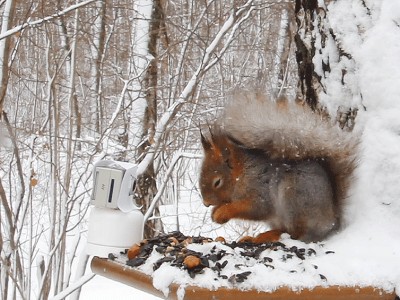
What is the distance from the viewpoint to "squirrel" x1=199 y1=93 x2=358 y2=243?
117cm

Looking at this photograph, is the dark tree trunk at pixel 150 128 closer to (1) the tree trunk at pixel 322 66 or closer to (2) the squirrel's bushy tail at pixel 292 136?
(1) the tree trunk at pixel 322 66

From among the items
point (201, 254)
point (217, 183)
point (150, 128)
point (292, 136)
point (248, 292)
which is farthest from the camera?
point (150, 128)

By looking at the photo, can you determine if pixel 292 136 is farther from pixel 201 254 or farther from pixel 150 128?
pixel 150 128

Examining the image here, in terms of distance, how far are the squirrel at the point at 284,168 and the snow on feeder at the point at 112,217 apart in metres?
0.18

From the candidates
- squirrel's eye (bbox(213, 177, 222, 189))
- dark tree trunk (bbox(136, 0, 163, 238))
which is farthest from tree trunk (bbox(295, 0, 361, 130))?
dark tree trunk (bbox(136, 0, 163, 238))

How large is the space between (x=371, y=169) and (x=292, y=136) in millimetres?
187

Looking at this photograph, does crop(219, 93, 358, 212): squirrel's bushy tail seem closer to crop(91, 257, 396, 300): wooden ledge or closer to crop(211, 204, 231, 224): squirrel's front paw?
crop(211, 204, 231, 224): squirrel's front paw

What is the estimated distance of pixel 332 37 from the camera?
136 centimetres

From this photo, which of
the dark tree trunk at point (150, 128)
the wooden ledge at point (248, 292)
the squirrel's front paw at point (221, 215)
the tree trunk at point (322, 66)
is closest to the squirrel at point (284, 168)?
the squirrel's front paw at point (221, 215)

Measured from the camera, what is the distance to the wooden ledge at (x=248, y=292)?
894mm

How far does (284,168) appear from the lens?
1180mm

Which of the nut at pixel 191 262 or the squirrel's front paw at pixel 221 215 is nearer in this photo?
the nut at pixel 191 262

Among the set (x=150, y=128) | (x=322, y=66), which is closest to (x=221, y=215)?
(x=322, y=66)

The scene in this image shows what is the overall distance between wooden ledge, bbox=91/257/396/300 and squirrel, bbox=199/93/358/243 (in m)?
0.21
